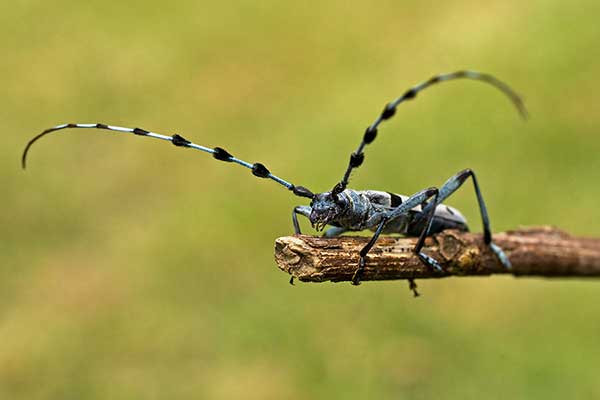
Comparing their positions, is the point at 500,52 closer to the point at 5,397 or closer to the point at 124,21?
the point at 124,21

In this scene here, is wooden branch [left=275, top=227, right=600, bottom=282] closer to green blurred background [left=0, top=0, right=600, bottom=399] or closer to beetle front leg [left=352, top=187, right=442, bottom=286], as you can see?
beetle front leg [left=352, top=187, right=442, bottom=286]

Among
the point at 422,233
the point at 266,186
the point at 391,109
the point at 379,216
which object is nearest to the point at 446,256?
the point at 422,233

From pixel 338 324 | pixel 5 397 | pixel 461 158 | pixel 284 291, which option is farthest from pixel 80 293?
pixel 461 158

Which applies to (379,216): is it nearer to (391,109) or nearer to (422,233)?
(422,233)

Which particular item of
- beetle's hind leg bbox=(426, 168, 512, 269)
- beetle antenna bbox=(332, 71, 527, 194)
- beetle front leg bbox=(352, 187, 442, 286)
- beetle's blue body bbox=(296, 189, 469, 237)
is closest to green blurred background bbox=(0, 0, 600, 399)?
beetle's blue body bbox=(296, 189, 469, 237)

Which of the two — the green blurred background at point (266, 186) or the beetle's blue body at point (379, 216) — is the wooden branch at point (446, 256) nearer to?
the beetle's blue body at point (379, 216)
